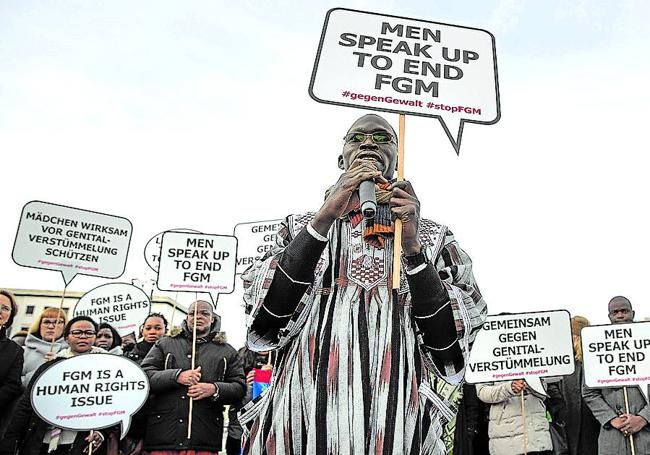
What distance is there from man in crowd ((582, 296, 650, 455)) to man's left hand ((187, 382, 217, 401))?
11.4ft

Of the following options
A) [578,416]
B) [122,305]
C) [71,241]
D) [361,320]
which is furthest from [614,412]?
[71,241]

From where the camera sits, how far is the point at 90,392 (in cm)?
479

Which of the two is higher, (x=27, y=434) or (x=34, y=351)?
(x=34, y=351)

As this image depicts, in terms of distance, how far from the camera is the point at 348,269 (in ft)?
7.36

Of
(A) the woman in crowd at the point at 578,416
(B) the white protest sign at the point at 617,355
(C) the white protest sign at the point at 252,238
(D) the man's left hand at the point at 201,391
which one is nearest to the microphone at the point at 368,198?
(D) the man's left hand at the point at 201,391

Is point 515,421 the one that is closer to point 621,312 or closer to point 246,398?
point 621,312

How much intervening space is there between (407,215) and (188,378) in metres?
3.64

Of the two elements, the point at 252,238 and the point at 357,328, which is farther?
the point at 252,238

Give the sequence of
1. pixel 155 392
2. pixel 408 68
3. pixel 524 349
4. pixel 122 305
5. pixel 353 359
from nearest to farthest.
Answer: pixel 353 359 < pixel 408 68 < pixel 155 392 < pixel 524 349 < pixel 122 305

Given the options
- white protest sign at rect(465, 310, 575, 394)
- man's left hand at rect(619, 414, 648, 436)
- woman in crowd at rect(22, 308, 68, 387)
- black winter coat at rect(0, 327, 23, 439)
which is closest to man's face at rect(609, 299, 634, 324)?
white protest sign at rect(465, 310, 575, 394)

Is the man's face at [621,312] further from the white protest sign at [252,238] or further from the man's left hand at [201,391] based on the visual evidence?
the man's left hand at [201,391]

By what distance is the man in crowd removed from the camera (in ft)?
18.8

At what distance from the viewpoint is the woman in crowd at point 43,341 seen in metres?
5.73

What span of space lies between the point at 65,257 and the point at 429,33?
4874mm
